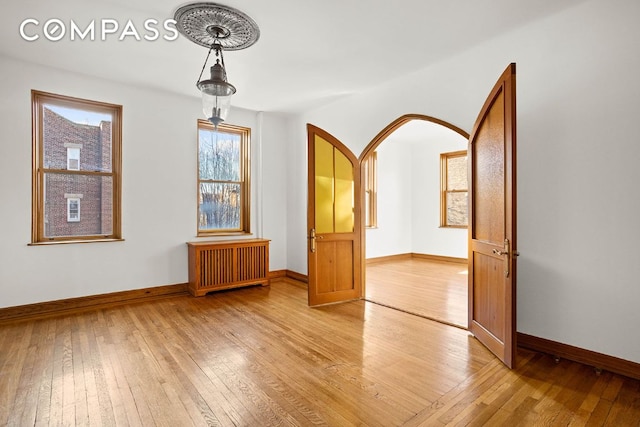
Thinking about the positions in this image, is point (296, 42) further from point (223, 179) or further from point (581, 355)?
point (581, 355)

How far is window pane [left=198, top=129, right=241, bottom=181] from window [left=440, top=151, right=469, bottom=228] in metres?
4.88

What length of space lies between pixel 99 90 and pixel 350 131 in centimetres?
341

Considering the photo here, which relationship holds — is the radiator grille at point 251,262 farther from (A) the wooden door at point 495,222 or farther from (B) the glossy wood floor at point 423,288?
(A) the wooden door at point 495,222

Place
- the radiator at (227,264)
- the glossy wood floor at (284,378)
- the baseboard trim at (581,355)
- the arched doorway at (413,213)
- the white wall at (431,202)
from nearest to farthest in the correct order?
the glossy wood floor at (284,378)
the baseboard trim at (581,355)
the radiator at (227,264)
the arched doorway at (413,213)
the white wall at (431,202)

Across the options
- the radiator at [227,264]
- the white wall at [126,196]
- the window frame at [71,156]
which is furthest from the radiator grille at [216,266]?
the window frame at [71,156]

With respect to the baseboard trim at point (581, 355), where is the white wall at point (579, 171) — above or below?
above

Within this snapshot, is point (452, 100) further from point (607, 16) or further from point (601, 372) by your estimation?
point (601, 372)

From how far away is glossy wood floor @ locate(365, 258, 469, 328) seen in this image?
3.96 metres

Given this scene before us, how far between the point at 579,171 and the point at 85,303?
550cm

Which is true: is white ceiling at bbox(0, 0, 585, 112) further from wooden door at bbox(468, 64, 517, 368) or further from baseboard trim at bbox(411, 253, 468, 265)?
baseboard trim at bbox(411, 253, 468, 265)

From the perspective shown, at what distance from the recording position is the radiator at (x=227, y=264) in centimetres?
469

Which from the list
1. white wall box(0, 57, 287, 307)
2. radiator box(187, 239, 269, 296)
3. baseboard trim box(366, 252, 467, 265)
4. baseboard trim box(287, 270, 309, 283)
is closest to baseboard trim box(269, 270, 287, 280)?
baseboard trim box(287, 270, 309, 283)

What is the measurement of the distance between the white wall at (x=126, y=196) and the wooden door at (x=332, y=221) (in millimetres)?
1814

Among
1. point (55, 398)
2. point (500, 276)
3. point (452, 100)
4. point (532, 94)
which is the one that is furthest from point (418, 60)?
point (55, 398)
